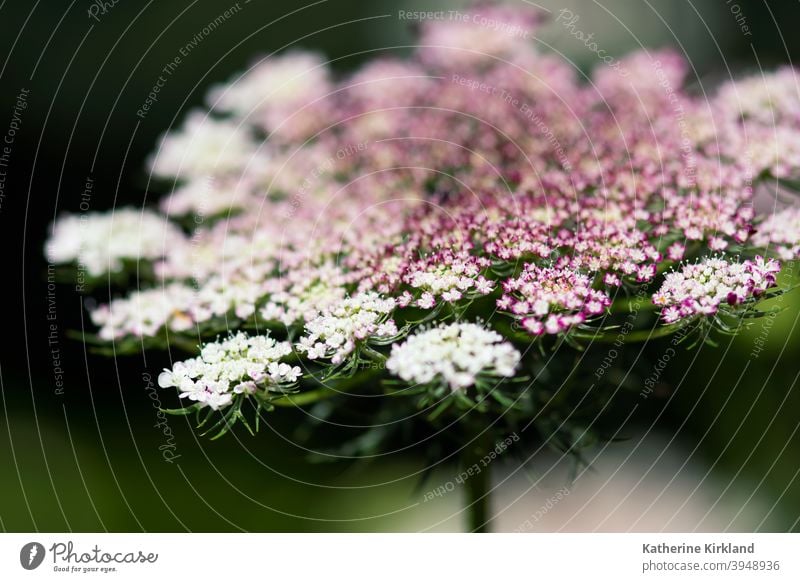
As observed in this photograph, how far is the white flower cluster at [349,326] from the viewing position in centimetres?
68

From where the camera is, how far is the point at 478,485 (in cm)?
82

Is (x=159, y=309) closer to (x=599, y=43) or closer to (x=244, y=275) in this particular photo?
(x=244, y=275)

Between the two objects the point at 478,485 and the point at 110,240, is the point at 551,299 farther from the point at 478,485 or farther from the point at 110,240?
the point at 110,240

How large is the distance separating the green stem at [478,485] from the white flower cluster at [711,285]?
0.85ft

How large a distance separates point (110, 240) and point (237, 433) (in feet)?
1.20

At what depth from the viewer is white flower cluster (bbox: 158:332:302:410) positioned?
68cm

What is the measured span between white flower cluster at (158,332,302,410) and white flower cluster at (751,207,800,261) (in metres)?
0.55

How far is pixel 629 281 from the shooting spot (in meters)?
0.73

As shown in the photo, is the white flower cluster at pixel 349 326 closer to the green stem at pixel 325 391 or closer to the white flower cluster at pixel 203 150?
the green stem at pixel 325 391

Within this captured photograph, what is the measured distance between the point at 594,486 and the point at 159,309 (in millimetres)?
877

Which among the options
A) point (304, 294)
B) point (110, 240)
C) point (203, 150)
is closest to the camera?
point (304, 294)
